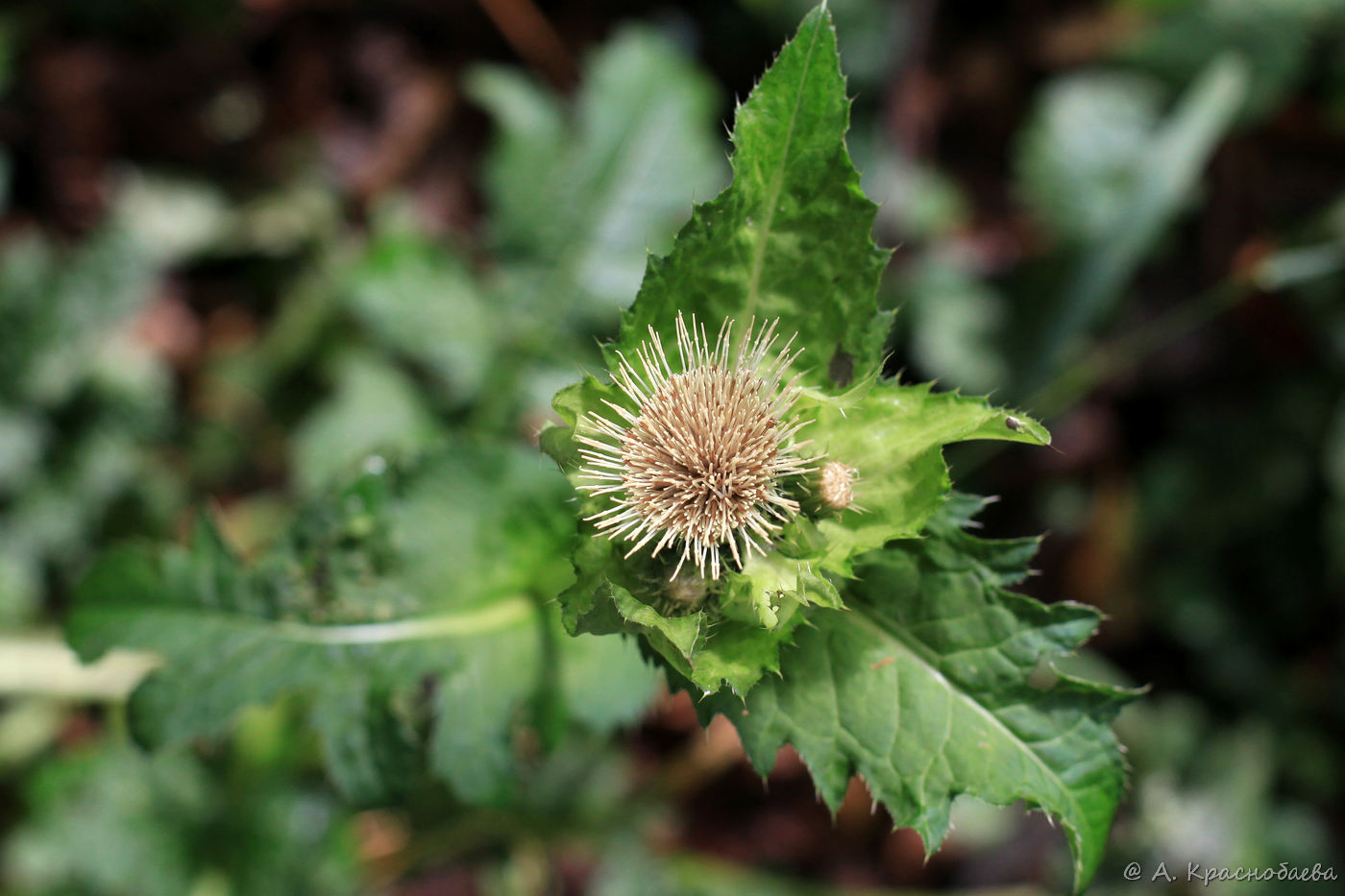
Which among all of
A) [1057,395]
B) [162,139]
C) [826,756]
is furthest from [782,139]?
[162,139]

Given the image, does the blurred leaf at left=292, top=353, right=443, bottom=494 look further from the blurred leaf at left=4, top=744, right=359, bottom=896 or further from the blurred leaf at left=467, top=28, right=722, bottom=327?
the blurred leaf at left=4, top=744, right=359, bottom=896

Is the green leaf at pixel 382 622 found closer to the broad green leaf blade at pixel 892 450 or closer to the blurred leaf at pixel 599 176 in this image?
the broad green leaf blade at pixel 892 450

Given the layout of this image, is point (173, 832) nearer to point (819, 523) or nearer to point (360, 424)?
point (360, 424)

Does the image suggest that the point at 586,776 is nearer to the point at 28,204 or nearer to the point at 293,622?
the point at 293,622

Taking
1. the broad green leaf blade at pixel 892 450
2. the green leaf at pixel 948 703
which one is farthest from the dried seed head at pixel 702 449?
the green leaf at pixel 948 703

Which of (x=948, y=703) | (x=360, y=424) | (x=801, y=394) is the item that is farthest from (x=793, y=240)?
(x=360, y=424)
